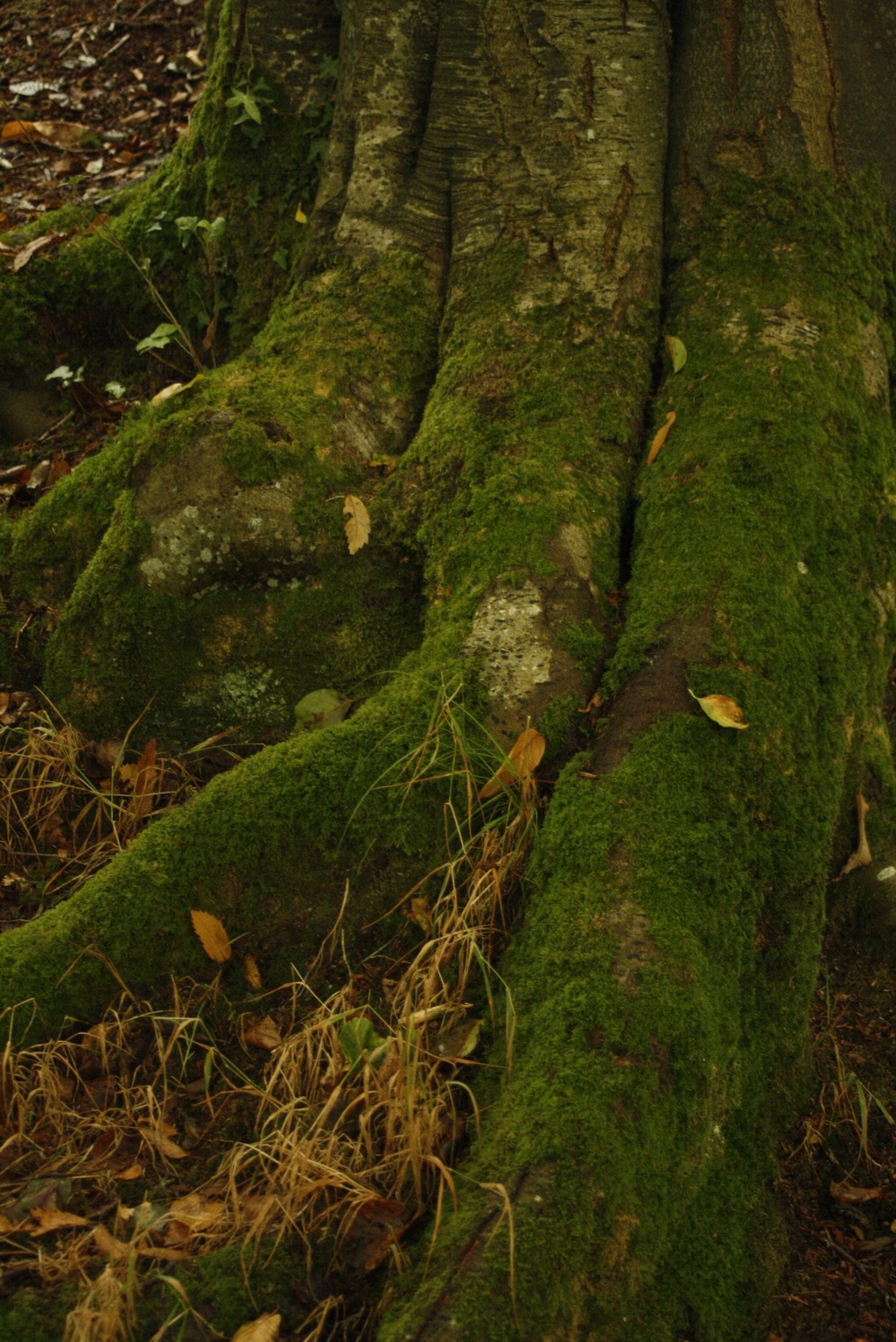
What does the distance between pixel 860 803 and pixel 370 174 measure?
2677mm

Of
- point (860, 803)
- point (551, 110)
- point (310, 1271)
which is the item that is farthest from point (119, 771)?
point (551, 110)

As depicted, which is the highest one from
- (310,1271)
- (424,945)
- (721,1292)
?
(424,945)

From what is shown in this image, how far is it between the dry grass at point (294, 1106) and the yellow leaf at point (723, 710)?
483mm

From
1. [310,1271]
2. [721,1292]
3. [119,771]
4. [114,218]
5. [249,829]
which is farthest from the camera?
[114,218]

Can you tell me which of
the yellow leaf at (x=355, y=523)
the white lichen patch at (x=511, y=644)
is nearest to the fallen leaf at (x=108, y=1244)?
the white lichen patch at (x=511, y=644)

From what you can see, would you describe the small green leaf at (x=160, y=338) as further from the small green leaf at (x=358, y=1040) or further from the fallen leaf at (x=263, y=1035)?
the small green leaf at (x=358, y=1040)

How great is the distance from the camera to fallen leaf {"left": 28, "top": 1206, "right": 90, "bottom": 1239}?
86.3 inches

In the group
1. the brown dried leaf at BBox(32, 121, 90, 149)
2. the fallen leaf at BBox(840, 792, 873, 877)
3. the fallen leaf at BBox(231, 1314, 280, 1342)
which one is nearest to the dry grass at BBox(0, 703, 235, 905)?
the fallen leaf at BBox(231, 1314, 280, 1342)

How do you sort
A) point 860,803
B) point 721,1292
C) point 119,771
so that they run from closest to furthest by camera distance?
point 721,1292
point 860,803
point 119,771

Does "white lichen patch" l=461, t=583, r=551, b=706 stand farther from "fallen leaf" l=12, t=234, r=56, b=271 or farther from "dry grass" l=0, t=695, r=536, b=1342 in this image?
"fallen leaf" l=12, t=234, r=56, b=271

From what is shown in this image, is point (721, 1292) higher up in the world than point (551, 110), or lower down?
lower down

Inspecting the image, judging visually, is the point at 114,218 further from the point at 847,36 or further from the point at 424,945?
the point at 424,945

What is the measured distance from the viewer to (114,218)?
5.00 meters

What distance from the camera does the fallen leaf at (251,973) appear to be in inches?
110
